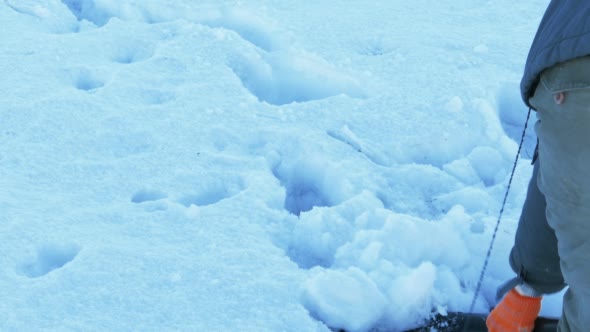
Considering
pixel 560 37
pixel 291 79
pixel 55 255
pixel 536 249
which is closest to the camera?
pixel 560 37

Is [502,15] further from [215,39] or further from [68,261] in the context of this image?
[68,261]

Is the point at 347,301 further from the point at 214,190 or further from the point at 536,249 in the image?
the point at 214,190

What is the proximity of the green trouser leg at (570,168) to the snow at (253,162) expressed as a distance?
2.24ft

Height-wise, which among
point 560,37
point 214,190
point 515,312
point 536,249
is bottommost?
point 214,190

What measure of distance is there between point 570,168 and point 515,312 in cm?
73

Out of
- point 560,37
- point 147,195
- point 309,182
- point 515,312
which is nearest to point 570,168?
point 560,37

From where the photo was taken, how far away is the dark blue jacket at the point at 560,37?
4.13ft

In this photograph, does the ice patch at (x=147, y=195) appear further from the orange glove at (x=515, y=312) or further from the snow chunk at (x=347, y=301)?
the orange glove at (x=515, y=312)

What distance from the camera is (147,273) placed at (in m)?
2.10

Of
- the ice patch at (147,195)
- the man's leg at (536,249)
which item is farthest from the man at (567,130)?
the ice patch at (147,195)

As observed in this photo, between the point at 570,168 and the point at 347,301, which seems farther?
the point at 347,301

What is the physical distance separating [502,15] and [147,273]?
313 centimetres

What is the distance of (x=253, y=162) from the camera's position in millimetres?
2682

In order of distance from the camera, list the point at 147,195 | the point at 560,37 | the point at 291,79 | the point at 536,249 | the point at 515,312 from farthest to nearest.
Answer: the point at 291,79, the point at 147,195, the point at 515,312, the point at 536,249, the point at 560,37
